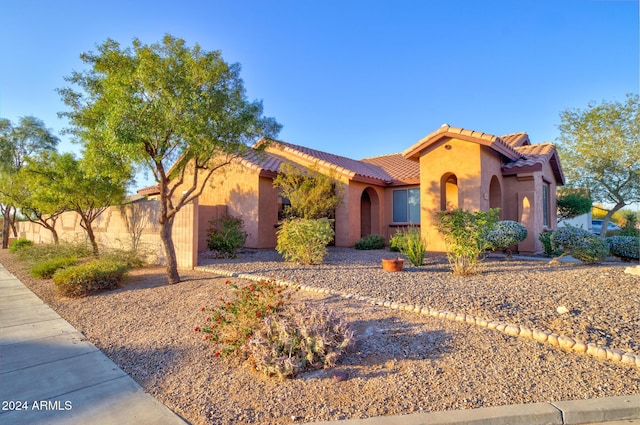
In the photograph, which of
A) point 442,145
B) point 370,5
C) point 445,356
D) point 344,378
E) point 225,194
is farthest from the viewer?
point 225,194

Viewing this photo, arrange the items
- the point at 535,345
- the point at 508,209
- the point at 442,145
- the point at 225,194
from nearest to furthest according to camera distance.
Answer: the point at 535,345 < the point at 442,145 < the point at 508,209 < the point at 225,194

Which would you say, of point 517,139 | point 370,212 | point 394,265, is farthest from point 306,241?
point 517,139

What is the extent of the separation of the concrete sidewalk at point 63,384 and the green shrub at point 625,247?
1297cm

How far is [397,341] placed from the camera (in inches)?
179

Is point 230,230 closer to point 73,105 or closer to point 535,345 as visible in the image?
point 73,105

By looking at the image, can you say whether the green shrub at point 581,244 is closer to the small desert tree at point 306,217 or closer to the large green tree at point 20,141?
the small desert tree at point 306,217

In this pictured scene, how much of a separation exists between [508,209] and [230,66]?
11.7 m

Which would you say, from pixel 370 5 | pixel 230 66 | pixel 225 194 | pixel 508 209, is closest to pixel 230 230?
pixel 225 194

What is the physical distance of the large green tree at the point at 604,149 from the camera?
56.3 ft

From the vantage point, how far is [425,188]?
13477 millimetres

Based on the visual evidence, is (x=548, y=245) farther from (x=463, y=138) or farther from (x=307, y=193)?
(x=307, y=193)

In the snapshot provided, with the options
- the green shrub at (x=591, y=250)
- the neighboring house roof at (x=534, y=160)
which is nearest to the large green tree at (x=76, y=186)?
the green shrub at (x=591, y=250)

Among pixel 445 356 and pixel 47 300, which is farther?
pixel 47 300

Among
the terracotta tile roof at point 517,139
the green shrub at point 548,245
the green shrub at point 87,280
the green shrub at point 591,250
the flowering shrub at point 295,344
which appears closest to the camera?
the flowering shrub at point 295,344
